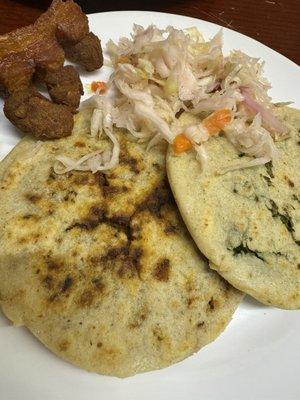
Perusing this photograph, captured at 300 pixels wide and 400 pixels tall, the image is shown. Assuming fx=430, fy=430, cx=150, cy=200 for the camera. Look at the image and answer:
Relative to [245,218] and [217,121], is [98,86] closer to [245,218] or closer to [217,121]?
[217,121]

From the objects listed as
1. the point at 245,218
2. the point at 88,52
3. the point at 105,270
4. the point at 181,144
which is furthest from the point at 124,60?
the point at 105,270

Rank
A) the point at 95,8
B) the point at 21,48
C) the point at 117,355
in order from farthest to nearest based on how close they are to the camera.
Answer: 1. the point at 95,8
2. the point at 21,48
3. the point at 117,355

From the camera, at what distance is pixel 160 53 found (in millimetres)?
2877

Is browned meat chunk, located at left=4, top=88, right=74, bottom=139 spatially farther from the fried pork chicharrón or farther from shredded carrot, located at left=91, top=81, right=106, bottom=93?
shredded carrot, located at left=91, top=81, right=106, bottom=93

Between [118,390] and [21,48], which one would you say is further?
[21,48]

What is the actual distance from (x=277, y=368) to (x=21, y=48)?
2.50 meters

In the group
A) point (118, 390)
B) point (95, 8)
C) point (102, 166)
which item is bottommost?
point (118, 390)

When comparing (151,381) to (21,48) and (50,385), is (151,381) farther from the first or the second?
(21,48)

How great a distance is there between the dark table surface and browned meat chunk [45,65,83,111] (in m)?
1.38

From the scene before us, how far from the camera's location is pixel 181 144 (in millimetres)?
2465

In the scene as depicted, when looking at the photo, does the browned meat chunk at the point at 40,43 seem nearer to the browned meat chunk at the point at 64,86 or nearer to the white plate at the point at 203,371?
the browned meat chunk at the point at 64,86

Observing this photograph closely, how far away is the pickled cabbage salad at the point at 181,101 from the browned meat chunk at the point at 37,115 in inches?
7.7

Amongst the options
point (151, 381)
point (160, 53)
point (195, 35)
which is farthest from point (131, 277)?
point (195, 35)

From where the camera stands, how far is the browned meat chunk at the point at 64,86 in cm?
279
